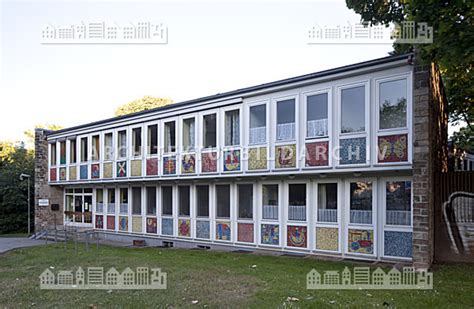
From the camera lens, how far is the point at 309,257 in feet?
40.0

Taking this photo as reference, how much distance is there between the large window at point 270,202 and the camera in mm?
13532

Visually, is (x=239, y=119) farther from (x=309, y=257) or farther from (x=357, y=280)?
(x=357, y=280)

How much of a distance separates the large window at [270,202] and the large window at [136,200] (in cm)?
668

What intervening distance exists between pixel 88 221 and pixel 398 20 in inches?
669

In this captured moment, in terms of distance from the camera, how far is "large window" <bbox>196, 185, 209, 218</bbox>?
51.1 feet

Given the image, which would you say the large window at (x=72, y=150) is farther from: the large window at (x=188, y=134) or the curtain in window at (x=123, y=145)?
the large window at (x=188, y=134)

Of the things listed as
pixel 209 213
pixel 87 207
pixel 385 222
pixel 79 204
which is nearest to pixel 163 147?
pixel 209 213

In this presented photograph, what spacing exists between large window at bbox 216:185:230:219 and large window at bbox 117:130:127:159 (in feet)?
17.5

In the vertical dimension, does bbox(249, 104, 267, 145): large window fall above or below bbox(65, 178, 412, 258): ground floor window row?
above

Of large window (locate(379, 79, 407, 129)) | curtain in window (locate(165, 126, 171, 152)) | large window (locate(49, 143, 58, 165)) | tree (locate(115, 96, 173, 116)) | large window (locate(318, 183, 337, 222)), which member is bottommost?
large window (locate(318, 183, 337, 222))

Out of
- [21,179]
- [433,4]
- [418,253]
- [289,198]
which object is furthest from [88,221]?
[433,4]

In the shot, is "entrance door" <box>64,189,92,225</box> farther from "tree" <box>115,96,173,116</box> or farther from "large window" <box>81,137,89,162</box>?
"tree" <box>115,96,173,116</box>

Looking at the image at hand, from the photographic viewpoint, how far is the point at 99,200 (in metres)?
20.5

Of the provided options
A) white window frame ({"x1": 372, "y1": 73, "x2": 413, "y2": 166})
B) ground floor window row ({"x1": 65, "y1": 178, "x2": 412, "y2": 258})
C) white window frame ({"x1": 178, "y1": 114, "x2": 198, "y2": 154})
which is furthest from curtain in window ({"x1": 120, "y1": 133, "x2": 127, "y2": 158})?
white window frame ({"x1": 372, "y1": 73, "x2": 413, "y2": 166})
